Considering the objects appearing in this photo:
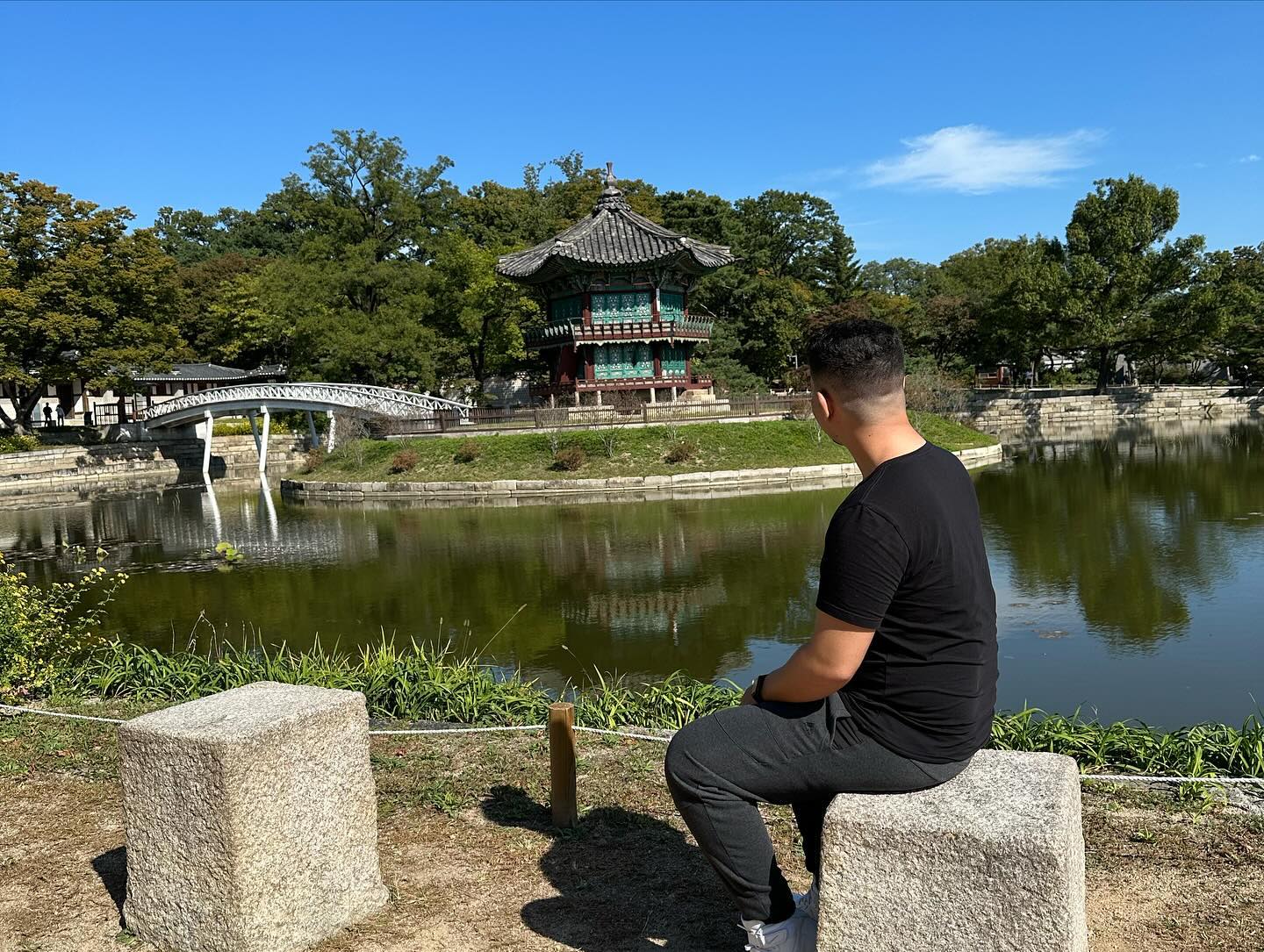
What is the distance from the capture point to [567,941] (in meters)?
3.01

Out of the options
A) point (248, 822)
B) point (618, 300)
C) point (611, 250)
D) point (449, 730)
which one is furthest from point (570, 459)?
point (248, 822)

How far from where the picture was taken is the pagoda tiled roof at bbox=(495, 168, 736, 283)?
31.5 metres

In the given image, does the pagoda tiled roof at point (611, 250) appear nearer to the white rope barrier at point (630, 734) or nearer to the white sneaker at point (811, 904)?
the white rope barrier at point (630, 734)

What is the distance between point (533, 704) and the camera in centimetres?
585

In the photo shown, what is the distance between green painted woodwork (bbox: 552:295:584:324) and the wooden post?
96.9 feet

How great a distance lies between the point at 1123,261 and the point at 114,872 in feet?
140

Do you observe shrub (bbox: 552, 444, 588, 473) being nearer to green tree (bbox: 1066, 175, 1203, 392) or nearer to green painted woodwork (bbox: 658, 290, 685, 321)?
green painted woodwork (bbox: 658, 290, 685, 321)

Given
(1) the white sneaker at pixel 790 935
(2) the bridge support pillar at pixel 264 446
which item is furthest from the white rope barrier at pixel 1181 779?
(2) the bridge support pillar at pixel 264 446

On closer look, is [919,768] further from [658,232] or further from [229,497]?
[658,232]

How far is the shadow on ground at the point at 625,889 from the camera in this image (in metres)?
3.01

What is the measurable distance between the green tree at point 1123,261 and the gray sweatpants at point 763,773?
41362 millimetres

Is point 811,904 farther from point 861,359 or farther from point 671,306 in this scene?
point 671,306

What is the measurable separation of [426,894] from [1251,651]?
304 inches

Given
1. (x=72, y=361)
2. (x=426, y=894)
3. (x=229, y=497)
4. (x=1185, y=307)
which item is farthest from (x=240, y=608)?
(x=1185, y=307)
